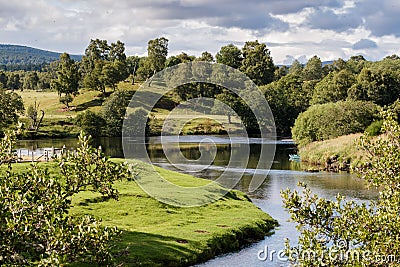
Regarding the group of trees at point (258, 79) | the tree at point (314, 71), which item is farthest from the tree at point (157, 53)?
the tree at point (314, 71)

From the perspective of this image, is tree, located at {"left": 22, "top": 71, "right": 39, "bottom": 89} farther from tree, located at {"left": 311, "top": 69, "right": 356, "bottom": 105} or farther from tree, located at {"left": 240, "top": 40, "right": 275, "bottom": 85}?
tree, located at {"left": 311, "top": 69, "right": 356, "bottom": 105}

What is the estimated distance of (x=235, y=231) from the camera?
35.8 metres

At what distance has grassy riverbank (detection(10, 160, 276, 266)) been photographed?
29.5 m

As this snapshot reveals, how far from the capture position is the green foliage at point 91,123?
4855 inches

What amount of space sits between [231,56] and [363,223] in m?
166

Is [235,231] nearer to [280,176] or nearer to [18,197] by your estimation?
[18,197]

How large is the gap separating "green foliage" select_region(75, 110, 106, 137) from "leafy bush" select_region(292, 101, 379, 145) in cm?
5205

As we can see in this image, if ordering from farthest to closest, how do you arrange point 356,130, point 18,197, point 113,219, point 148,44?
point 148,44, point 356,130, point 113,219, point 18,197

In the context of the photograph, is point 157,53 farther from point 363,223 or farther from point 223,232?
point 363,223

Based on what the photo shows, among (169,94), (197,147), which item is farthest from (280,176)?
(169,94)

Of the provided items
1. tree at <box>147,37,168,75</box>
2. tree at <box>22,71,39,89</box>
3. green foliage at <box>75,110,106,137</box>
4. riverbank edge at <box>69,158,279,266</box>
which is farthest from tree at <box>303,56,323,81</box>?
riverbank edge at <box>69,158,279,266</box>

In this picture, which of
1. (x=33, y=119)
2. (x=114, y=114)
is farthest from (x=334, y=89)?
(x=33, y=119)

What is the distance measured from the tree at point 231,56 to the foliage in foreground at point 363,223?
529 ft

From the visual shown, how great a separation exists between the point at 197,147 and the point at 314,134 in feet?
76.2
